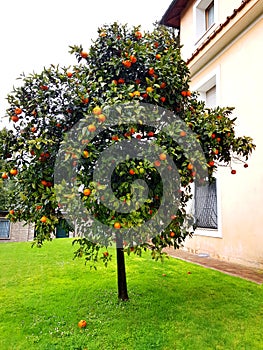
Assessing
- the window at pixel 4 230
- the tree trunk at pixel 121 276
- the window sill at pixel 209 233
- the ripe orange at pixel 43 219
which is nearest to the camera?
the ripe orange at pixel 43 219

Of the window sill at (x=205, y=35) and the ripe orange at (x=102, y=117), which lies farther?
the window sill at (x=205, y=35)

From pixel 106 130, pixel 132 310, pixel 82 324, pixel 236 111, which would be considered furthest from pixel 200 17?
pixel 82 324

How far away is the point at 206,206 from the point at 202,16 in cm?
563

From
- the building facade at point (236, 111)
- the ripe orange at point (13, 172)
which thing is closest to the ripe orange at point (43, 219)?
the ripe orange at point (13, 172)

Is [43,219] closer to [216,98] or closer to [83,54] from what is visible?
[83,54]

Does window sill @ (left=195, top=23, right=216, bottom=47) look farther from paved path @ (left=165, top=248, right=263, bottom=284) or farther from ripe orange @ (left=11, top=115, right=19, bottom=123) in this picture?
ripe orange @ (left=11, top=115, right=19, bottom=123)

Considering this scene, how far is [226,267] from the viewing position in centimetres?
570

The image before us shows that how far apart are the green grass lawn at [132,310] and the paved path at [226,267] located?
322 mm

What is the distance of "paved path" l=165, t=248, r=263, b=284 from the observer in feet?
16.3

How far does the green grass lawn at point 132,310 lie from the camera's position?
110 inches

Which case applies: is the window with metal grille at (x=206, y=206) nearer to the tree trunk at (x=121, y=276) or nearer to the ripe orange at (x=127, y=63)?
the tree trunk at (x=121, y=276)

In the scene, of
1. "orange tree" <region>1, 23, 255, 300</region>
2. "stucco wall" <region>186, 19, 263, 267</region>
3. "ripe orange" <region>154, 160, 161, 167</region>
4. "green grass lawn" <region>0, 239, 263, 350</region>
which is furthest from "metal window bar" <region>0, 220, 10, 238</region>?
"ripe orange" <region>154, 160, 161, 167</region>

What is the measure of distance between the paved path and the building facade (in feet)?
0.61

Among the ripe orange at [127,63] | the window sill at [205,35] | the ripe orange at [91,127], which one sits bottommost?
the ripe orange at [91,127]
